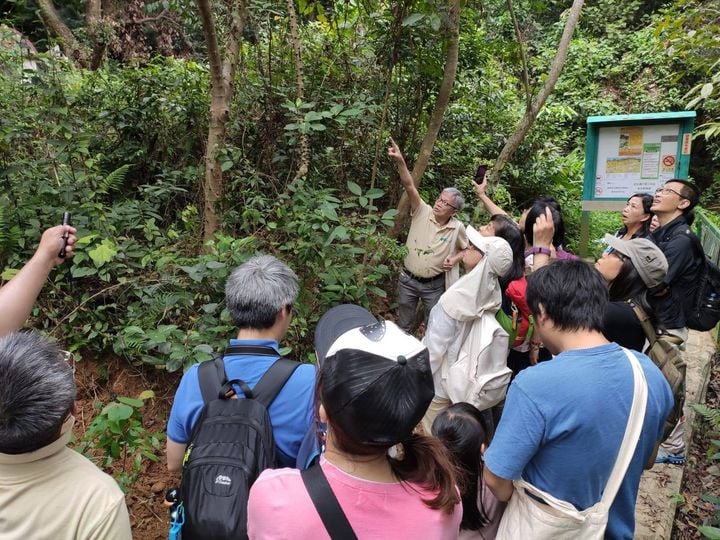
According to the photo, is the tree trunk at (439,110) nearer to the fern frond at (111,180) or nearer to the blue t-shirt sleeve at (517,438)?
the fern frond at (111,180)

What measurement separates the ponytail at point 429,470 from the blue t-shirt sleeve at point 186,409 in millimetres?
831

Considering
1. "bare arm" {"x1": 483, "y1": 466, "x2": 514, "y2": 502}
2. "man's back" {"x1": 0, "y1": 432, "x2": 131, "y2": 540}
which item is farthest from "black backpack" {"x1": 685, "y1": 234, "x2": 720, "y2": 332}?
"man's back" {"x1": 0, "y1": 432, "x2": 131, "y2": 540}

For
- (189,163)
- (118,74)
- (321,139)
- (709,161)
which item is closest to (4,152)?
(189,163)

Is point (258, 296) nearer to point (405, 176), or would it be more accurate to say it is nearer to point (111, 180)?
point (111, 180)

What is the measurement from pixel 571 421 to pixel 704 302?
3017mm

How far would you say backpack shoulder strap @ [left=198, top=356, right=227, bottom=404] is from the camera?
1831mm

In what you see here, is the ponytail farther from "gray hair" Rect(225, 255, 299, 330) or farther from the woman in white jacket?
the woman in white jacket

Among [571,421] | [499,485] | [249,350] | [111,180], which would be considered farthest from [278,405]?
[111,180]

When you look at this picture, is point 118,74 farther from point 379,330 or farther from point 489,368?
point 379,330

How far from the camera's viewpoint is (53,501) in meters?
1.31

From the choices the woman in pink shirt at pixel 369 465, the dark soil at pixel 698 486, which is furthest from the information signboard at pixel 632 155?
the woman in pink shirt at pixel 369 465

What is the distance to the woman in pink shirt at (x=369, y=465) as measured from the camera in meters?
1.21

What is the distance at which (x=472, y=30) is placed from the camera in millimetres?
6152

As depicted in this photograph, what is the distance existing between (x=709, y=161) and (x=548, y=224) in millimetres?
12317
